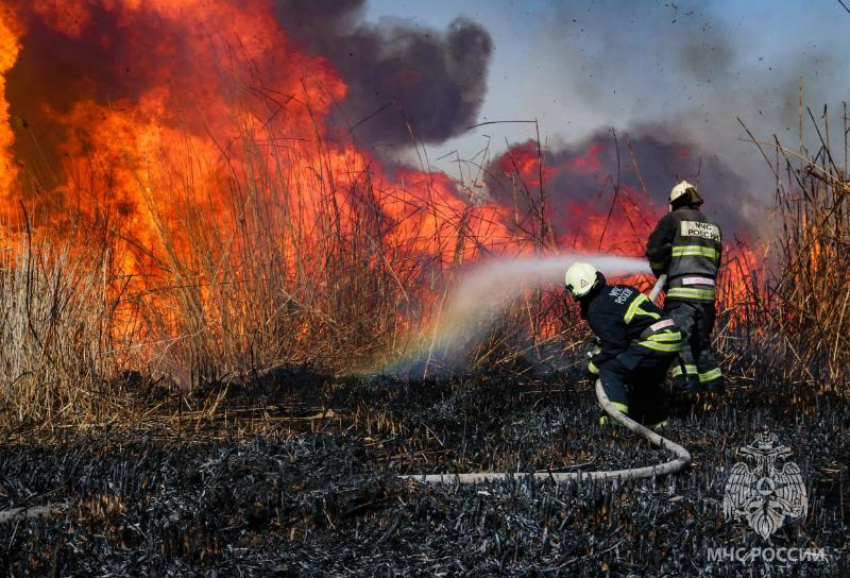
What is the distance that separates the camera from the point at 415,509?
11.5 feet

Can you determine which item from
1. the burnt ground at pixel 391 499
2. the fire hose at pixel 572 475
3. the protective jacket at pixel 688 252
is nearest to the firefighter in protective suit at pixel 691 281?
the protective jacket at pixel 688 252

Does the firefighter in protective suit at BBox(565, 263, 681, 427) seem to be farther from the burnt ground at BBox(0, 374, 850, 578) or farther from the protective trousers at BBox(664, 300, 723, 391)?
the protective trousers at BBox(664, 300, 723, 391)

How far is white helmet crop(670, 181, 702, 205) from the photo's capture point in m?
7.20

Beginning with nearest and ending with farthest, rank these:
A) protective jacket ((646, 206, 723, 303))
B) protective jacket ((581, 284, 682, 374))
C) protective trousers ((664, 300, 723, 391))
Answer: protective jacket ((581, 284, 682, 374))
protective trousers ((664, 300, 723, 391))
protective jacket ((646, 206, 723, 303))

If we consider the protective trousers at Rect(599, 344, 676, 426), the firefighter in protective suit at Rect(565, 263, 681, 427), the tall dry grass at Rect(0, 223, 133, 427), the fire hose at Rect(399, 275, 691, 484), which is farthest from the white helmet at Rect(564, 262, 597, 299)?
the tall dry grass at Rect(0, 223, 133, 427)

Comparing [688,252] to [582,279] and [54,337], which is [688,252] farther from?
[54,337]

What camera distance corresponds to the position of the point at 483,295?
26.5 ft

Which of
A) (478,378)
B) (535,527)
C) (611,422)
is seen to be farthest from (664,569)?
(478,378)

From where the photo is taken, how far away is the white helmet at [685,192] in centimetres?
720

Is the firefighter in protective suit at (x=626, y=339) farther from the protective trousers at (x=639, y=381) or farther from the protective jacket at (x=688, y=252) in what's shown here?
the protective jacket at (x=688, y=252)

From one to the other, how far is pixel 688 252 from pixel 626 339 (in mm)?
1933

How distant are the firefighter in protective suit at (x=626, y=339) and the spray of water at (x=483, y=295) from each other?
7.75 ft

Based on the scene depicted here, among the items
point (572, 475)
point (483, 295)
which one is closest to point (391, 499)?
point (572, 475)

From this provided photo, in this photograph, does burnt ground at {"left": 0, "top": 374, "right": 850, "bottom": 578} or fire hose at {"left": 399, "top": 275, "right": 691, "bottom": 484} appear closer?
burnt ground at {"left": 0, "top": 374, "right": 850, "bottom": 578}
